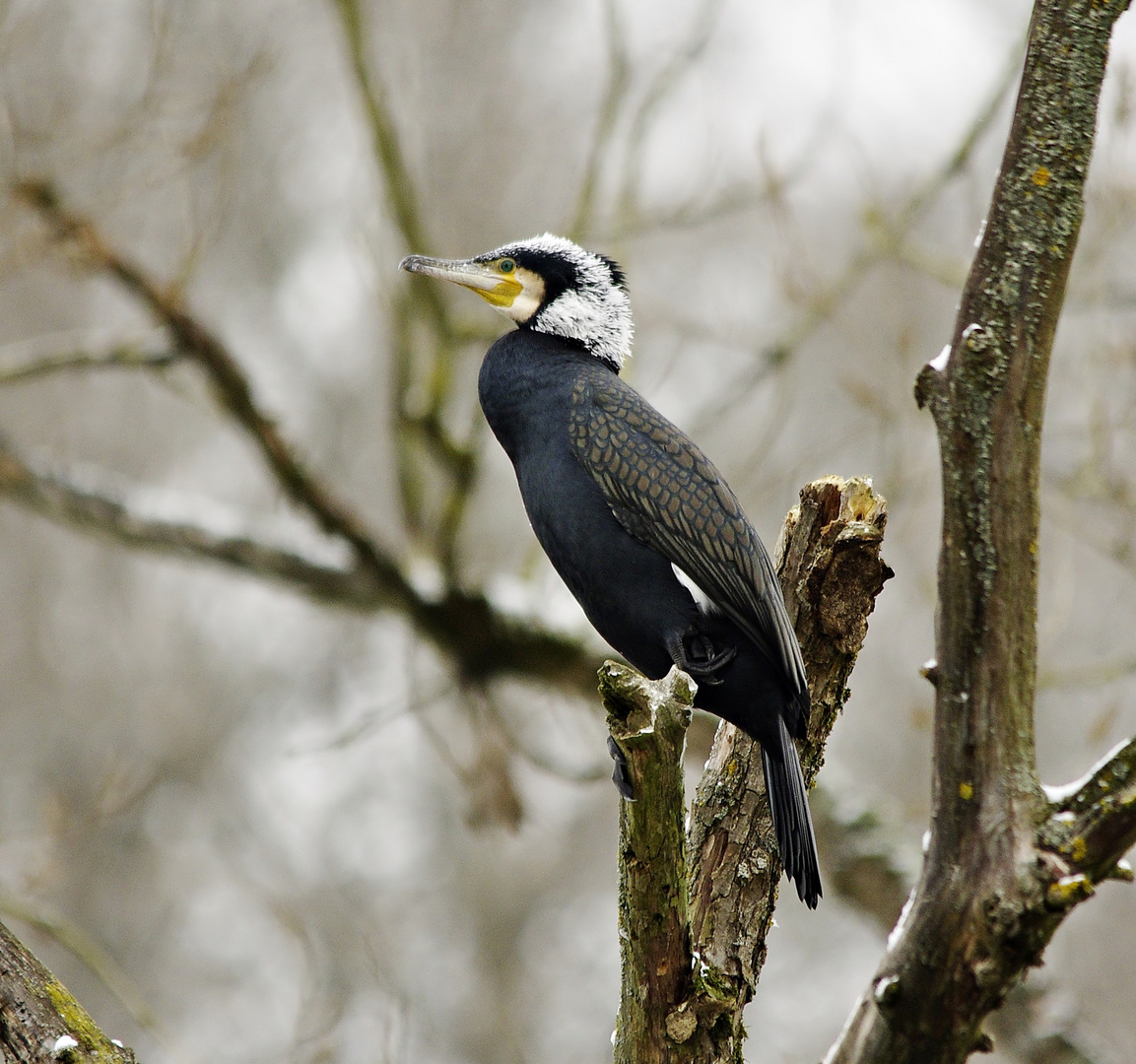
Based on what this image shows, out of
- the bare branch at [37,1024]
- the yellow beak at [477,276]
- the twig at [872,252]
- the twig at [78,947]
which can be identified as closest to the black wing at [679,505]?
the yellow beak at [477,276]

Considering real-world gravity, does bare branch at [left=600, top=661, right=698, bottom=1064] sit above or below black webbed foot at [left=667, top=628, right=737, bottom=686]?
below

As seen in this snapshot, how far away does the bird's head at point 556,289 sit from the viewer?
4230mm

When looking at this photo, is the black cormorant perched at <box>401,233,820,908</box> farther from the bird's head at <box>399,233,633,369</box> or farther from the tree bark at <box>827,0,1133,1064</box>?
the tree bark at <box>827,0,1133,1064</box>

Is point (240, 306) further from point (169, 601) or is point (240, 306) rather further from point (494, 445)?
point (494, 445)

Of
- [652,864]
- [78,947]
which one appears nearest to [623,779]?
[652,864]

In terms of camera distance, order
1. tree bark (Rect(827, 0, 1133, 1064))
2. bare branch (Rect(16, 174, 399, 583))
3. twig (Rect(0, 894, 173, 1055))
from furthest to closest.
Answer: bare branch (Rect(16, 174, 399, 583)), twig (Rect(0, 894, 173, 1055)), tree bark (Rect(827, 0, 1133, 1064))

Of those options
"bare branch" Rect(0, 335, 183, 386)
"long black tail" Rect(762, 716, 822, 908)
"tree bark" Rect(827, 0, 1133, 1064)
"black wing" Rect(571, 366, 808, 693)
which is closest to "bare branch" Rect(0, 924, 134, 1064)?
"tree bark" Rect(827, 0, 1133, 1064)

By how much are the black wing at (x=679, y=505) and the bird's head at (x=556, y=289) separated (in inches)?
17.8

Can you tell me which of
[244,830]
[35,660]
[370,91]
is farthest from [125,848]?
[370,91]

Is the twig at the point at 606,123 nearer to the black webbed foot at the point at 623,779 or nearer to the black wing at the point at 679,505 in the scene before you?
the black wing at the point at 679,505

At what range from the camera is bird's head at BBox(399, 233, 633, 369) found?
4.23 metres

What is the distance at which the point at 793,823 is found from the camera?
10.7ft

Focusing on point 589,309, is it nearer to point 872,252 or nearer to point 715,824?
point 715,824

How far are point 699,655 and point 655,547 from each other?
35 cm
